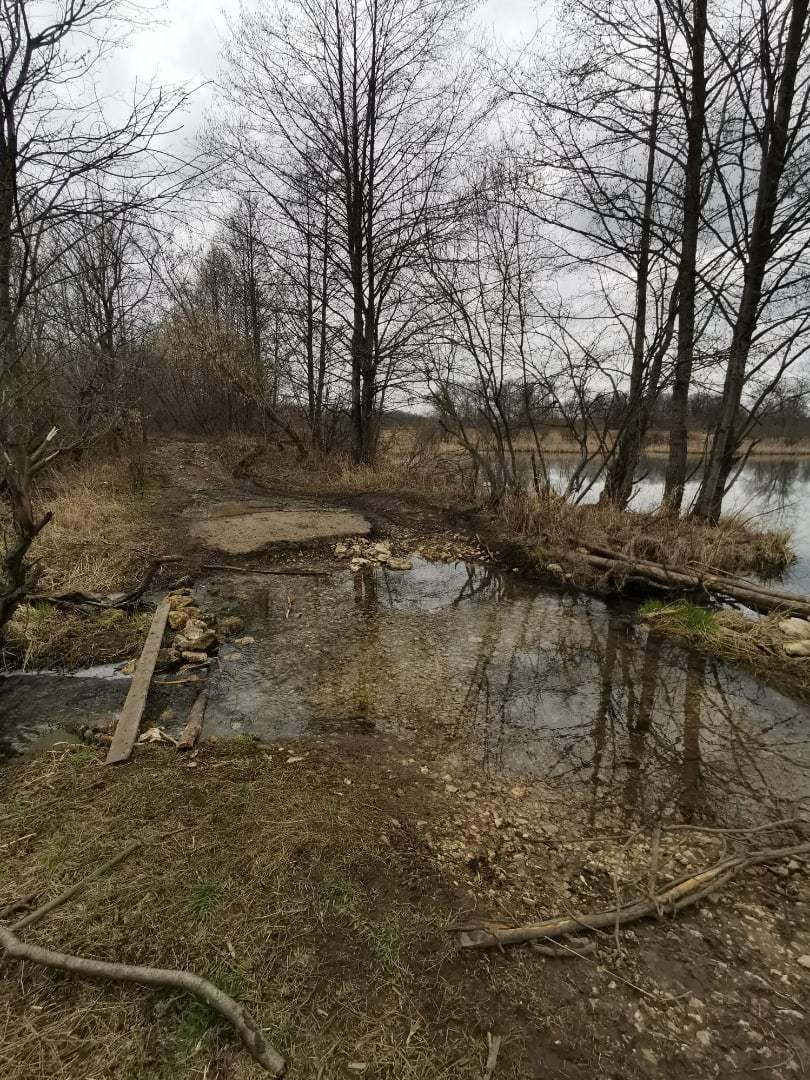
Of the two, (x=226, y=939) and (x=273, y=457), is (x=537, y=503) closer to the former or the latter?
(x=226, y=939)

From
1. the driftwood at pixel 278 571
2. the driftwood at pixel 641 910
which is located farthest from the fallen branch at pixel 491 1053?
the driftwood at pixel 278 571

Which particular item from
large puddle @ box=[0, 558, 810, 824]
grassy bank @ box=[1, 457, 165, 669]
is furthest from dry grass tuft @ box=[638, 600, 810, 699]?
grassy bank @ box=[1, 457, 165, 669]

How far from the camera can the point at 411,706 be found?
13.1 ft

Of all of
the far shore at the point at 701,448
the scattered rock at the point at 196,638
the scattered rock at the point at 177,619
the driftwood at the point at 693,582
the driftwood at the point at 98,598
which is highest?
the far shore at the point at 701,448

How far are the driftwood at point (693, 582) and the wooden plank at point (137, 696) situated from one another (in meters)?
5.28

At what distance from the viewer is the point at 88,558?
669cm

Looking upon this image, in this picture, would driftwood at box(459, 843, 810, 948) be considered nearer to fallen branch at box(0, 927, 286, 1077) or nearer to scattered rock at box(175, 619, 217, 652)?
fallen branch at box(0, 927, 286, 1077)

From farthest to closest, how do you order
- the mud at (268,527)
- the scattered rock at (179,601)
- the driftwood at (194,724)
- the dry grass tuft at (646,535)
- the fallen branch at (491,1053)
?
the mud at (268,527), the dry grass tuft at (646,535), the scattered rock at (179,601), the driftwood at (194,724), the fallen branch at (491,1053)

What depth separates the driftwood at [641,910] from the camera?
2.08 meters

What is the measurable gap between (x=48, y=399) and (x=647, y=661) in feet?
28.4

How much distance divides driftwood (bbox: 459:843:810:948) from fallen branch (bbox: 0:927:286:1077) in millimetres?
800

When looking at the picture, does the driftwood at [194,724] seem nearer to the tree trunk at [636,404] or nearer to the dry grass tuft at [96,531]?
the dry grass tuft at [96,531]

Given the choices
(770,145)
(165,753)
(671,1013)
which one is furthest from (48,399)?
(770,145)

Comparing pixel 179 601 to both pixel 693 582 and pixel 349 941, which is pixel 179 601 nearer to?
pixel 349 941
